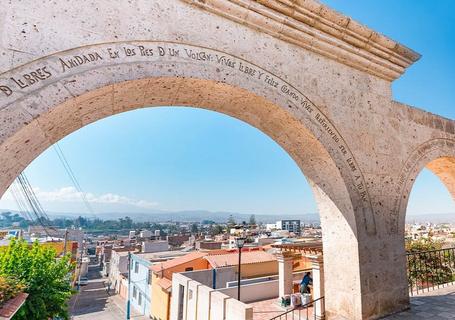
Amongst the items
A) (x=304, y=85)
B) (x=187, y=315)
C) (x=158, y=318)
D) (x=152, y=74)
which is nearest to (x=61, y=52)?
(x=152, y=74)

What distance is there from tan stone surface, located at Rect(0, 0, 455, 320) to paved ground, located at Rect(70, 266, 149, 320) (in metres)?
19.7

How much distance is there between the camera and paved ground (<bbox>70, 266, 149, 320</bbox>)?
21.7m

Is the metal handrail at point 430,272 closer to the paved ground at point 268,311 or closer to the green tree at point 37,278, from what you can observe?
the paved ground at point 268,311

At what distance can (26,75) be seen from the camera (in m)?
1.96

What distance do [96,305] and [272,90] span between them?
94.2 ft

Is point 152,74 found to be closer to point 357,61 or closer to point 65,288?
point 357,61

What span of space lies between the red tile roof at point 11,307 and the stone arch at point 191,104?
131 inches

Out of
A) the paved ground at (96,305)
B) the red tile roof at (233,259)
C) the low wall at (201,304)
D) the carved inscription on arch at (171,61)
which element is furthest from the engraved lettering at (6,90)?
the paved ground at (96,305)

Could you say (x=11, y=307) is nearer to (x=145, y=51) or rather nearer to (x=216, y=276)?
(x=145, y=51)

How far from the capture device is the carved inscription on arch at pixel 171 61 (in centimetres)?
196

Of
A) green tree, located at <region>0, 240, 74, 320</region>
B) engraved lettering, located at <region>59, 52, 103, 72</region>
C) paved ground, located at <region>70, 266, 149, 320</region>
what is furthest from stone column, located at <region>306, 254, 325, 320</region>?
paved ground, located at <region>70, 266, 149, 320</region>

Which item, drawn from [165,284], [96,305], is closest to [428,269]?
[165,284]

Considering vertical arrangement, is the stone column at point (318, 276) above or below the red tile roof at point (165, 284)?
above

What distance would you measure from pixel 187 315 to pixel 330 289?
9611mm
